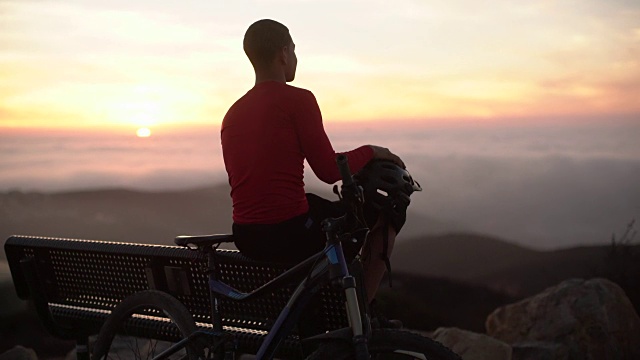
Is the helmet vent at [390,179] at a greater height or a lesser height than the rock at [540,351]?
greater

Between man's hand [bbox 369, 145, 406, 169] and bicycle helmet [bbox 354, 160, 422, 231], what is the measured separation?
31mm

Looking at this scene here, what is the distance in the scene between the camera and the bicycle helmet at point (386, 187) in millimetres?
4164

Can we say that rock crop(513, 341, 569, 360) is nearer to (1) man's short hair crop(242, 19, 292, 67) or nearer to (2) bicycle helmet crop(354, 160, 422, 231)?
(2) bicycle helmet crop(354, 160, 422, 231)

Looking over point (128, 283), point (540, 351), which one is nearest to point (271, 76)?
point (128, 283)

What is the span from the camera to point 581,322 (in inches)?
325

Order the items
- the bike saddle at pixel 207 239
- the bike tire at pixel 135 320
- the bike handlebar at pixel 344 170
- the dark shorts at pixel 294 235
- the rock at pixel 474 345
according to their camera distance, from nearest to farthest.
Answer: the bike handlebar at pixel 344 170
the dark shorts at pixel 294 235
the bike saddle at pixel 207 239
the bike tire at pixel 135 320
the rock at pixel 474 345

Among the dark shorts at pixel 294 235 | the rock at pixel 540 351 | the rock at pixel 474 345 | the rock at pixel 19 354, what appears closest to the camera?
the dark shorts at pixel 294 235

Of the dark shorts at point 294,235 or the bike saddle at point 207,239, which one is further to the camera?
the bike saddle at point 207,239

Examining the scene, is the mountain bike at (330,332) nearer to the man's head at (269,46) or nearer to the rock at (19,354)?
the man's head at (269,46)

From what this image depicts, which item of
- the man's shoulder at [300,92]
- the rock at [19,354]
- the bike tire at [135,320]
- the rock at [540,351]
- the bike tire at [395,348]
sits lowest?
the rock at [540,351]

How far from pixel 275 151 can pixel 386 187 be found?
540 mm

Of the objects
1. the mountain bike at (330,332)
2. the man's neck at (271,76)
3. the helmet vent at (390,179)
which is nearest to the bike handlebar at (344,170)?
the mountain bike at (330,332)

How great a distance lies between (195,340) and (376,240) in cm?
112

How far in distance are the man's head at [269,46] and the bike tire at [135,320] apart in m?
1.42
